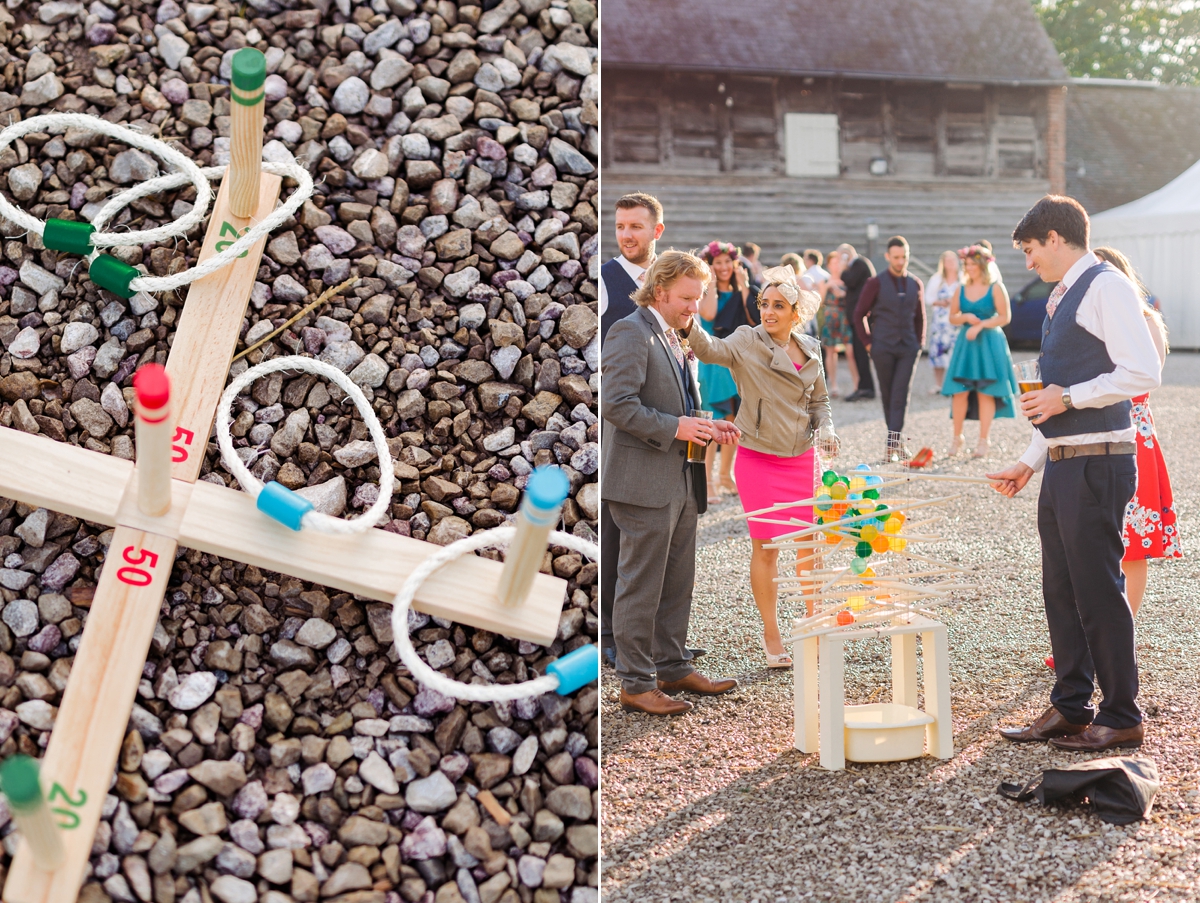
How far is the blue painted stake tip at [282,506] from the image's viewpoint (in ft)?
5.91

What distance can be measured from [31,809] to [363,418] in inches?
35.4

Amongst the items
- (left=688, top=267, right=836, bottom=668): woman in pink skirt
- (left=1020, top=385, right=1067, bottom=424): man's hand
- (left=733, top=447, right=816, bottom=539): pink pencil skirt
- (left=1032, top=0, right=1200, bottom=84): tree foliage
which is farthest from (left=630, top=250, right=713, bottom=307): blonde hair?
(left=1032, top=0, right=1200, bottom=84): tree foliage

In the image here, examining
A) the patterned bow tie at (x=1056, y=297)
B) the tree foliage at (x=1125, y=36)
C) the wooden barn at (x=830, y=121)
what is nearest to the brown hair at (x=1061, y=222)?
the patterned bow tie at (x=1056, y=297)

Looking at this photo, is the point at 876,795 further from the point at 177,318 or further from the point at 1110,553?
the point at 177,318

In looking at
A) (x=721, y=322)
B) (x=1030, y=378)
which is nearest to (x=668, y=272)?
(x=1030, y=378)

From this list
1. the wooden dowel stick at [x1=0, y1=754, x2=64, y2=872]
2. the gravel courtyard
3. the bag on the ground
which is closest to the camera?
the wooden dowel stick at [x1=0, y1=754, x2=64, y2=872]

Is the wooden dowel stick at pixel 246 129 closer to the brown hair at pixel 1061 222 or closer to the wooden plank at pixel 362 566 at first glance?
the wooden plank at pixel 362 566

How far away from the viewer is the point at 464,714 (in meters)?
1.92

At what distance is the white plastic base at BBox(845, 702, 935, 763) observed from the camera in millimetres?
2889

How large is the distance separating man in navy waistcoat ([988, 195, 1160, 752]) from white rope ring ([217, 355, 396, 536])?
176 centimetres

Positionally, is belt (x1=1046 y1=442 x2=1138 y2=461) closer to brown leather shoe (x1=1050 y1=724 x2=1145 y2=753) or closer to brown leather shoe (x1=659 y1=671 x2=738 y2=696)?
brown leather shoe (x1=1050 y1=724 x2=1145 y2=753)

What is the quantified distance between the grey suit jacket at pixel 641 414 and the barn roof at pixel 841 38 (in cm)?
1278

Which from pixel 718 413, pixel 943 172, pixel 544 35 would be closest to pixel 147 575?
pixel 544 35

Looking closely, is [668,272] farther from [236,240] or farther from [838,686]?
[236,240]
